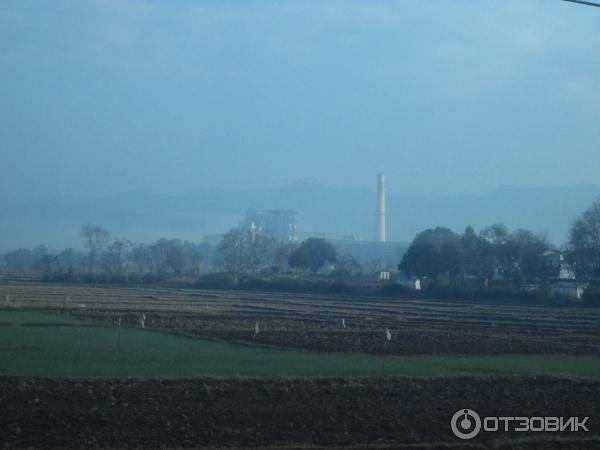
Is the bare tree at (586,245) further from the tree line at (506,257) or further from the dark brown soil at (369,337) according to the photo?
the dark brown soil at (369,337)

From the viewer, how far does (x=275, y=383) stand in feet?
63.9

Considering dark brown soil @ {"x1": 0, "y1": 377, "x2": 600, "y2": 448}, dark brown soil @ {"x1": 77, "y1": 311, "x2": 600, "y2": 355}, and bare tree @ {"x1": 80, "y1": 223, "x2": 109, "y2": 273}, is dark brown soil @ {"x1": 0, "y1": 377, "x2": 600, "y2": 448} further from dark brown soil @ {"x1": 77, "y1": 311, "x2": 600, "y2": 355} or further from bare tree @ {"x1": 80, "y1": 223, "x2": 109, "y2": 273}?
bare tree @ {"x1": 80, "y1": 223, "x2": 109, "y2": 273}

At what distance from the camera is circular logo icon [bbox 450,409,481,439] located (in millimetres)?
14500

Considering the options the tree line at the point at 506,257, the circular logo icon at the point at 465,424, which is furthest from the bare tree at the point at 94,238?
the circular logo icon at the point at 465,424

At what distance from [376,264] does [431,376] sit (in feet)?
525

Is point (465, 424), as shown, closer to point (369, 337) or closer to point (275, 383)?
point (275, 383)

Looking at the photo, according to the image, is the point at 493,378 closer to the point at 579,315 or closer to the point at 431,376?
the point at 431,376

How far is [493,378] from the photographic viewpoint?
70.9 feet

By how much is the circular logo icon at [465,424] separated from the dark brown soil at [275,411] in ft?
0.59

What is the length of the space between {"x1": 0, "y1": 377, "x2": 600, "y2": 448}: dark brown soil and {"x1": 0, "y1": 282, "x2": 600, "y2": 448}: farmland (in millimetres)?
36

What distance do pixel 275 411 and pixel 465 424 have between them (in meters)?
3.76

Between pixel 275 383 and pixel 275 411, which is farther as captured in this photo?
pixel 275 383

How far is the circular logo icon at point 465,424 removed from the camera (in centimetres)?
1450

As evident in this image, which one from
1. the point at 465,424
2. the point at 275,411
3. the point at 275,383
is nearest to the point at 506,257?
the point at 275,383
